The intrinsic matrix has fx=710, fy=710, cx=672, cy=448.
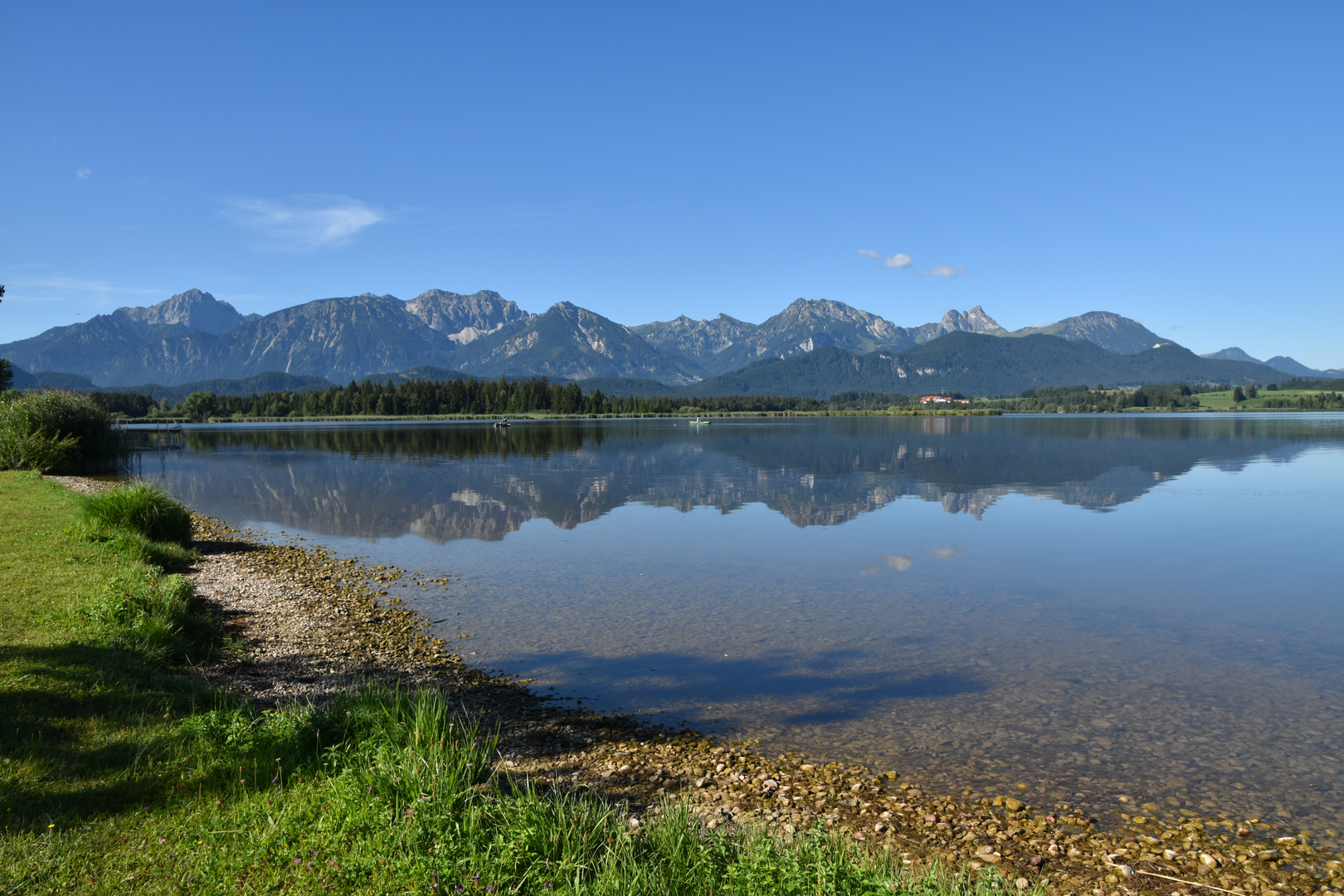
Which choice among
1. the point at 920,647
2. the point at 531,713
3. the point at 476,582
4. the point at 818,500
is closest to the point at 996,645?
the point at 920,647

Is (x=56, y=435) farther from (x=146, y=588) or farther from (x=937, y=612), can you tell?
(x=937, y=612)

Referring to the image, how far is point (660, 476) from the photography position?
48219 mm

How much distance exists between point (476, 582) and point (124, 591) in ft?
26.5

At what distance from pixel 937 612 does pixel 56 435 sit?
4859cm

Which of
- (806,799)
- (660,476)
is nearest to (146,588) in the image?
(806,799)

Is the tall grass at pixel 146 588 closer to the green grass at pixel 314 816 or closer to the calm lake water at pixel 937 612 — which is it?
the green grass at pixel 314 816

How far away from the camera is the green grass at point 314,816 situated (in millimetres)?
5793

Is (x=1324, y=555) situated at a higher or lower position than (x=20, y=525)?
lower

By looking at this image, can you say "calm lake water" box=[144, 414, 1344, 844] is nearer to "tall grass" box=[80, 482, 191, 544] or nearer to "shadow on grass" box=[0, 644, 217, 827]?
"tall grass" box=[80, 482, 191, 544]

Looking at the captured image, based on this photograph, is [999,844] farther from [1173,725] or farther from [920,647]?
[920,647]

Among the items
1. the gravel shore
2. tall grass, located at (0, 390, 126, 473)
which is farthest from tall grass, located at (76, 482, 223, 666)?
tall grass, located at (0, 390, 126, 473)

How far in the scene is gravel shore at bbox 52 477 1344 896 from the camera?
7102mm

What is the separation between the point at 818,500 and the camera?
35.2m

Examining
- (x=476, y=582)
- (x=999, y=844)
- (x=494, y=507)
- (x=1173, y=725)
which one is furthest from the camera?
(x=494, y=507)
